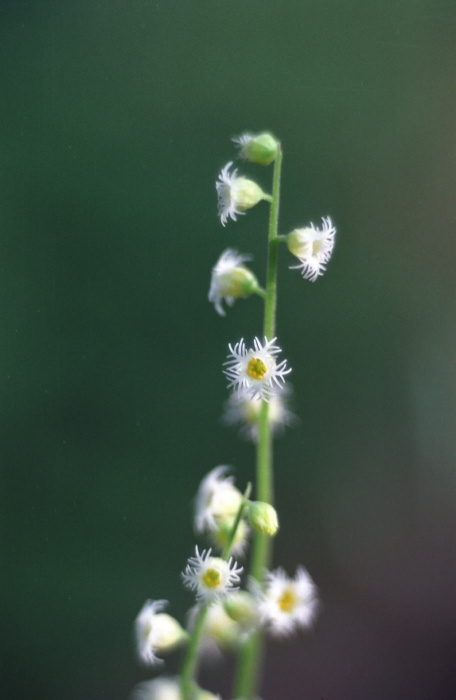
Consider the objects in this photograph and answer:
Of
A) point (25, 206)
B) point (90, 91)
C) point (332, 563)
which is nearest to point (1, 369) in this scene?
point (25, 206)

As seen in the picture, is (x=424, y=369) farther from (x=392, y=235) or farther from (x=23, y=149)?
(x=23, y=149)

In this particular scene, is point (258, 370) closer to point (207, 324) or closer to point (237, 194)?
point (237, 194)

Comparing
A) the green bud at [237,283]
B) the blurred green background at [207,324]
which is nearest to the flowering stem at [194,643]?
the green bud at [237,283]

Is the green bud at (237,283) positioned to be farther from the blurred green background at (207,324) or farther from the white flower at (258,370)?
the blurred green background at (207,324)

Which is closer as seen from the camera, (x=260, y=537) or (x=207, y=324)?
(x=260, y=537)

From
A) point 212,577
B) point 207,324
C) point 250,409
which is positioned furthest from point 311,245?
point 207,324
